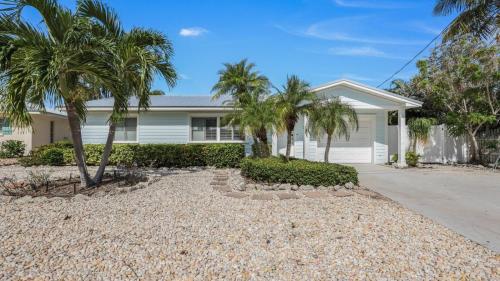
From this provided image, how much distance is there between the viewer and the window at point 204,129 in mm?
15539

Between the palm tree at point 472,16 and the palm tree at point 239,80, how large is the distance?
822cm

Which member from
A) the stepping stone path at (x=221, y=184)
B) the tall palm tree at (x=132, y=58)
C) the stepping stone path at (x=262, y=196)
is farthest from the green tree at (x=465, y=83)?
the tall palm tree at (x=132, y=58)

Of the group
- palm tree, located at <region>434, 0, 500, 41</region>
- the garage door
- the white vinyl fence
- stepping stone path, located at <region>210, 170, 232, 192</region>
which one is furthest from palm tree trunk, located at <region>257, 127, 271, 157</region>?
palm tree, located at <region>434, 0, 500, 41</region>

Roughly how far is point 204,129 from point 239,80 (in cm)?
326

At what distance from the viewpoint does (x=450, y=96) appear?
15.2m

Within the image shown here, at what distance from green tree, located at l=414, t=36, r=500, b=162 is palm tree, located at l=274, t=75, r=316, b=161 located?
901 centimetres

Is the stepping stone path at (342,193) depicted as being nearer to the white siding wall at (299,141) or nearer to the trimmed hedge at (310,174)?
the trimmed hedge at (310,174)

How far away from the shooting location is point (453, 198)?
7391mm

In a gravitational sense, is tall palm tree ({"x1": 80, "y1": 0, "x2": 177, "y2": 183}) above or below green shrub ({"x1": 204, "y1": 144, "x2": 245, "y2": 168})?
above

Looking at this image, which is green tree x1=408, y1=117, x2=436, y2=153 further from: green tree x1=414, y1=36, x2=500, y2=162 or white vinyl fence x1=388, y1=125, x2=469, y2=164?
green tree x1=414, y1=36, x2=500, y2=162

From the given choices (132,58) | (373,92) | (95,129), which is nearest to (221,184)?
(132,58)

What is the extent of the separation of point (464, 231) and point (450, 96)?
1278 centimetres

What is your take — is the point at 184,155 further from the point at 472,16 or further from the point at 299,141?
the point at 472,16

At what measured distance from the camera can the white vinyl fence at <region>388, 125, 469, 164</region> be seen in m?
16.5
